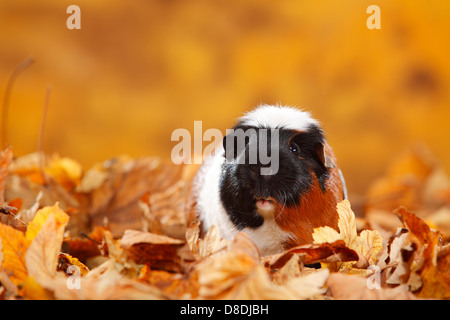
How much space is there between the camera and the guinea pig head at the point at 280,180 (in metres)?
1.15

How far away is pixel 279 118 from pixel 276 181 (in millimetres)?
193

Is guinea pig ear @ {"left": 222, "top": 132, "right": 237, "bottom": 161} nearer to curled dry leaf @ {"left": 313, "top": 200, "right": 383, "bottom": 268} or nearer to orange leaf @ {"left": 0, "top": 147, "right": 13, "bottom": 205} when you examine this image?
curled dry leaf @ {"left": 313, "top": 200, "right": 383, "bottom": 268}

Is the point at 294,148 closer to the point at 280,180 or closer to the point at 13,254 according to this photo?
the point at 280,180

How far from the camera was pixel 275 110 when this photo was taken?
1.31 metres

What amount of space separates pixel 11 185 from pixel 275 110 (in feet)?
3.22

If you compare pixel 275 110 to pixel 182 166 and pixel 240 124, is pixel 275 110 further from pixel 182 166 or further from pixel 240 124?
pixel 182 166

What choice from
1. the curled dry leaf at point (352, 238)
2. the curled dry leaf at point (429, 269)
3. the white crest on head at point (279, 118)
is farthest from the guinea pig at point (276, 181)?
the curled dry leaf at point (429, 269)

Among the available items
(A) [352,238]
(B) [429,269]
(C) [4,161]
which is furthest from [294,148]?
(C) [4,161]

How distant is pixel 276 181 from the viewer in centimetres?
115

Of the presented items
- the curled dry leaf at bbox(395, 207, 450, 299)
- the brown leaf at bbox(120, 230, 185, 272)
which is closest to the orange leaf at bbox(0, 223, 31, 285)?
the brown leaf at bbox(120, 230, 185, 272)

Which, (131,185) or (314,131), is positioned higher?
(314,131)

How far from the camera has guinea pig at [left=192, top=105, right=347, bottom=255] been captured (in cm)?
116

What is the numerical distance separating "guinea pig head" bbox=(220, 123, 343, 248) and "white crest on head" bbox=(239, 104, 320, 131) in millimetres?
12
